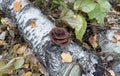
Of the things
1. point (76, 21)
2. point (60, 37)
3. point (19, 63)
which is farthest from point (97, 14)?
point (19, 63)

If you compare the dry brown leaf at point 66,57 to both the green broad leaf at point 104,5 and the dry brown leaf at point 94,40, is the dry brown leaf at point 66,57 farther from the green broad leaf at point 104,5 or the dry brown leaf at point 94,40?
the green broad leaf at point 104,5

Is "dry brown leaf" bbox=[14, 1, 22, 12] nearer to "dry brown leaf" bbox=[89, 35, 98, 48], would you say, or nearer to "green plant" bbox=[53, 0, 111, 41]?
"green plant" bbox=[53, 0, 111, 41]

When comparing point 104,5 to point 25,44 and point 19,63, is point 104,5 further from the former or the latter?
point 19,63

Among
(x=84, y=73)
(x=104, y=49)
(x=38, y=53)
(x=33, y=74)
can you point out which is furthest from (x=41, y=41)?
(x=104, y=49)

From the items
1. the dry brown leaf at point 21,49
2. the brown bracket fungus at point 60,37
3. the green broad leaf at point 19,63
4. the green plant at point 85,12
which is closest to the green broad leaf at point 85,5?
the green plant at point 85,12

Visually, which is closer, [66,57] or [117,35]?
[66,57]

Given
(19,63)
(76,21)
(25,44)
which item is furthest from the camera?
(25,44)
